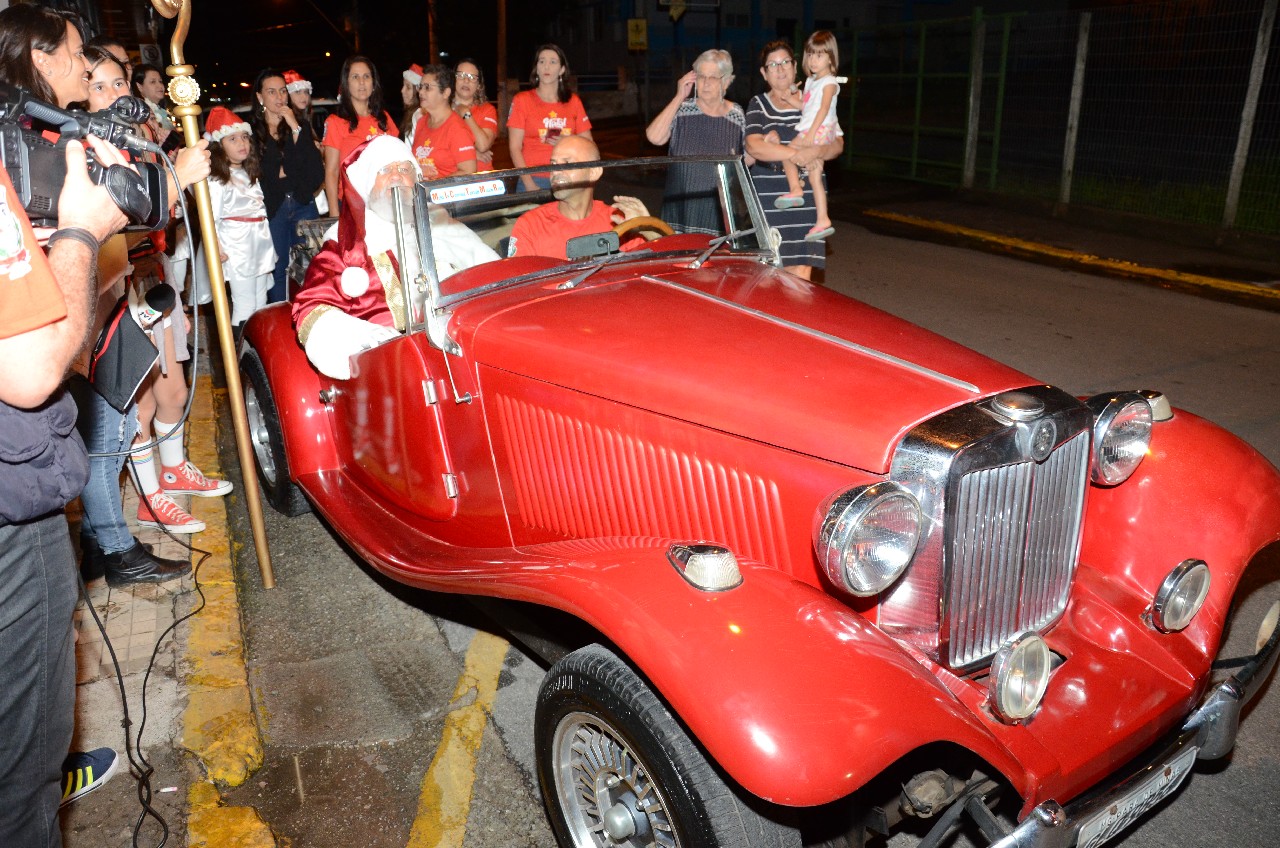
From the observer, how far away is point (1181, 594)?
252 centimetres

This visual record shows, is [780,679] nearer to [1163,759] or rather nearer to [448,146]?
[1163,759]

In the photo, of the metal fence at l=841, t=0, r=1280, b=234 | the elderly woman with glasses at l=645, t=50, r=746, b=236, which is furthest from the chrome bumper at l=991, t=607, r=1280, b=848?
the metal fence at l=841, t=0, r=1280, b=234

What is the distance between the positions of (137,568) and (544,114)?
4519 mm

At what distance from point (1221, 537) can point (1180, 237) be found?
8.96 meters

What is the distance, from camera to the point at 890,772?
2213mm

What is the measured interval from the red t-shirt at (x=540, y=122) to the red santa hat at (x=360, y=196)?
11.2 feet

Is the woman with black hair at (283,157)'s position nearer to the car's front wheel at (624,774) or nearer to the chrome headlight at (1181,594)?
the car's front wheel at (624,774)

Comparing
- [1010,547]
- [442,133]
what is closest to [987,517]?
[1010,547]

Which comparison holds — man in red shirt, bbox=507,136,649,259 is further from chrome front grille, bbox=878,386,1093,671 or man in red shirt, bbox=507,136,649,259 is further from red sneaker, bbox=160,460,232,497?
red sneaker, bbox=160,460,232,497

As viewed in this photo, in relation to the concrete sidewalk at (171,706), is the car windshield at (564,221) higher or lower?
higher

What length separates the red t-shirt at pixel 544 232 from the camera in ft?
11.7

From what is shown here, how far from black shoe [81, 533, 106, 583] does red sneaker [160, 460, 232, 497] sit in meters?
0.64

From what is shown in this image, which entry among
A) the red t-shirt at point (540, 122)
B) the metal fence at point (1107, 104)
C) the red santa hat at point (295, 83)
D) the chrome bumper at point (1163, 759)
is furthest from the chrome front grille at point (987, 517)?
the metal fence at point (1107, 104)

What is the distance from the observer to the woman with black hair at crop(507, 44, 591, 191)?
707 centimetres
